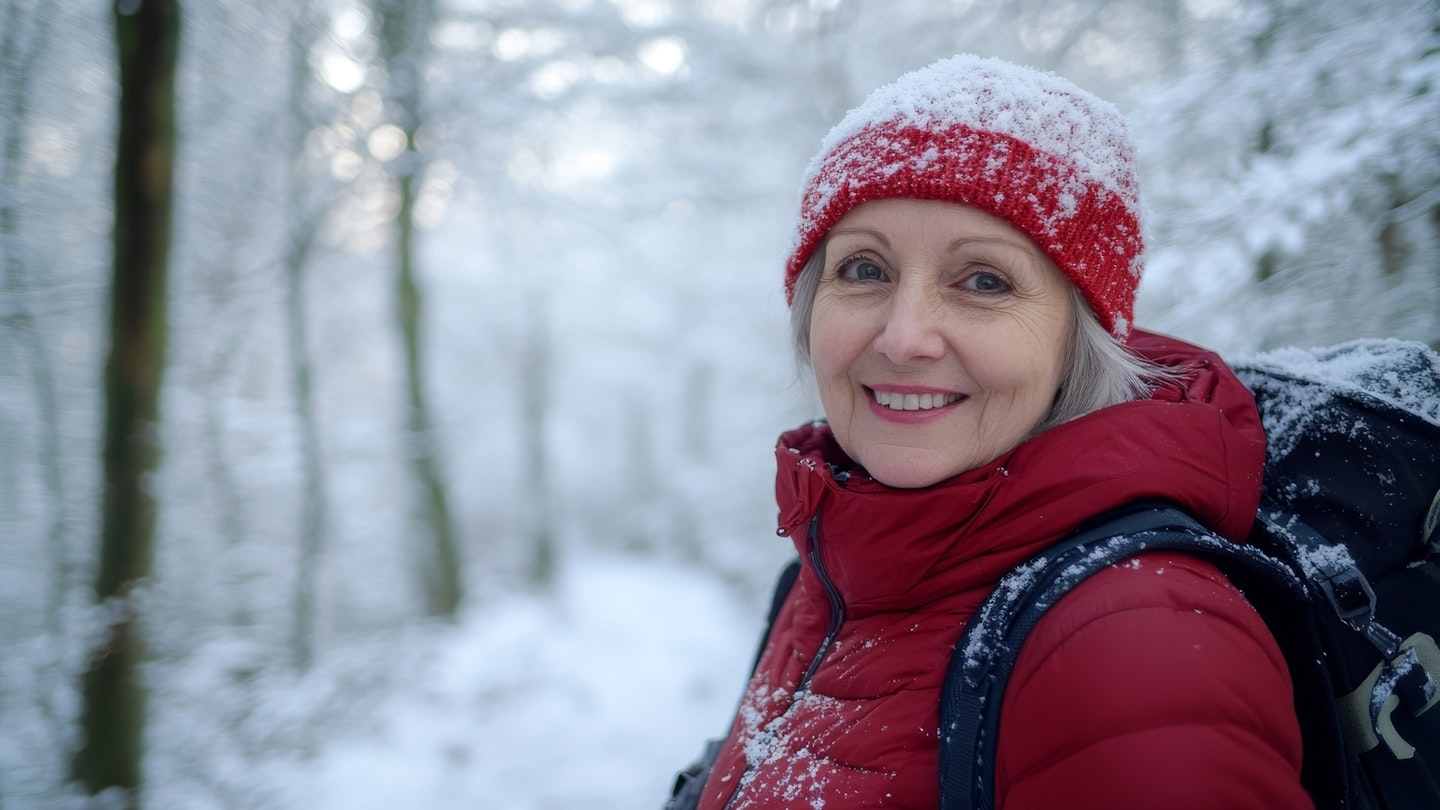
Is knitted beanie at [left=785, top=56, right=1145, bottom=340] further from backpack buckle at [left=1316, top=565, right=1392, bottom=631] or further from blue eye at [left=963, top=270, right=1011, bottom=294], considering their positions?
backpack buckle at [left=1316, top=565, right=1392, bottom=631]

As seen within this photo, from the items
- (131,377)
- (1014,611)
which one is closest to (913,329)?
(1014,611)

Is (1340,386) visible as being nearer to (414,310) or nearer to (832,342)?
(832,342)

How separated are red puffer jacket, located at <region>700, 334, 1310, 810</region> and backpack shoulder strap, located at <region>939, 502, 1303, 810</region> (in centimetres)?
2

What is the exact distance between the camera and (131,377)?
11.9 ft

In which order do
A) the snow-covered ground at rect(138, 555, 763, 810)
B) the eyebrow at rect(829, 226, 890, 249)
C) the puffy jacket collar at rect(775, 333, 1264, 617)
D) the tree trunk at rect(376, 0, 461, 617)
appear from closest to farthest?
the puffy jacket collar at rect(775, 333, 1264, 617)
the eyebrow at rect(829, 226, 890, 249)
the snow-covered ground at rect(138, 555, 763, 810)
the tree trunk at rect(376, 0, 461, 617)

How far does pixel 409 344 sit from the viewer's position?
29.8 ft

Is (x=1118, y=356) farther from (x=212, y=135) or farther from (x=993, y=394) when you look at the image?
(x=212, y=135)

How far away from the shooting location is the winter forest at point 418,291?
2.90m

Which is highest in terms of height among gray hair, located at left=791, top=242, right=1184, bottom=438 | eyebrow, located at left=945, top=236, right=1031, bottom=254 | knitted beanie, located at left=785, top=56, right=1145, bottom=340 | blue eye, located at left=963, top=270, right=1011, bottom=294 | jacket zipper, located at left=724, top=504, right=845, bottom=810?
knitted beanie, located at left=785, top=56, right=1145, bottom=340

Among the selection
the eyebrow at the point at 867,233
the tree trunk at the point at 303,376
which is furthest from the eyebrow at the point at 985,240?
the tree trunk at the point at 303,376

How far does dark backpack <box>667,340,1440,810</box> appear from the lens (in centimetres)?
94

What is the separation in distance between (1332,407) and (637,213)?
8.18 meters

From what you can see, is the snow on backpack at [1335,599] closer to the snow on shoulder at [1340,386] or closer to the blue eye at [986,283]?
the snow on shoulder at [1340,386]

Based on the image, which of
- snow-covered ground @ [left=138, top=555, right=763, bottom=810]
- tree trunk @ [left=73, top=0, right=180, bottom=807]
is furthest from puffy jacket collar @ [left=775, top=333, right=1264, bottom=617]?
snow-covered ground @ [left=138, top=555, right=763, bottom=810]
